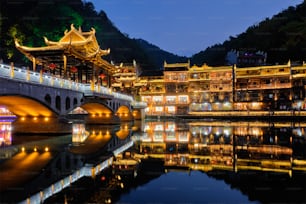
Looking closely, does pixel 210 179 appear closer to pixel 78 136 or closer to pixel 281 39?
pixel 78 136

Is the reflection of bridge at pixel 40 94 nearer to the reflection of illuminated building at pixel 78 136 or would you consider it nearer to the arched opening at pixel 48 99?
the arched opening at pixel 48 99

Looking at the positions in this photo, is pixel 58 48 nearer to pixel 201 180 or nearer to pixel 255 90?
pixel 201 180

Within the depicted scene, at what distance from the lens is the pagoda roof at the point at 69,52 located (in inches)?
1154

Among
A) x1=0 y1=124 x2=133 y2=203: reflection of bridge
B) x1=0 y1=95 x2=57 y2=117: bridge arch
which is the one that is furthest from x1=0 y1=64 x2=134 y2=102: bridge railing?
x1=0 y1=124 x2=133 y2=203: reflection of bridge

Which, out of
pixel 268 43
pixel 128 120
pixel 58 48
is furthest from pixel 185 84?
Answer: pixel 58 48

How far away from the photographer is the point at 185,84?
78.9 m

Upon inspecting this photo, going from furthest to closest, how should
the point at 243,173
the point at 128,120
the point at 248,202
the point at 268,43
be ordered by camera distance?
the point at 268,43 < the point at 128,120 < the point at 243,173 < the point at 248,202

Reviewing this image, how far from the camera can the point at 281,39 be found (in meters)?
87.6

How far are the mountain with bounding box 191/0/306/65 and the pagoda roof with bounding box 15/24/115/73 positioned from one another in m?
58.9

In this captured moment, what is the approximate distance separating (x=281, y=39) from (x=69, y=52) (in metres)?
77.1

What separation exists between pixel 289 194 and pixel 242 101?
217 ft

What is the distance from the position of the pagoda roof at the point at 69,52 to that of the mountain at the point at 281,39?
58938 mm

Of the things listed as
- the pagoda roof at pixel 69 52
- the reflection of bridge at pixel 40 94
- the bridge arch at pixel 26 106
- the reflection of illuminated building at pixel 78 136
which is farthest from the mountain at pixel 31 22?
the bridge arch at pixel 26 106

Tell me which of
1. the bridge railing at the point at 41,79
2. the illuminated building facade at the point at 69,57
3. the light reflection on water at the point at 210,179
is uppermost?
the illuminated building facade at the point at 69,57
